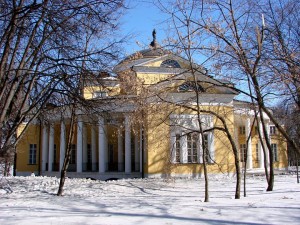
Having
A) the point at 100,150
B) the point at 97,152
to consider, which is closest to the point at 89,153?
the point at 97,152

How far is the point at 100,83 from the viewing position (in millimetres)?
10062

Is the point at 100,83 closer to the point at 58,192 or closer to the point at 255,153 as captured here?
the point at 58,192

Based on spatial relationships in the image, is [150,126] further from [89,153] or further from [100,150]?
[89,153]

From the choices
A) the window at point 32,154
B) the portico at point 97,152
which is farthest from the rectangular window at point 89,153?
the window at point 32,154

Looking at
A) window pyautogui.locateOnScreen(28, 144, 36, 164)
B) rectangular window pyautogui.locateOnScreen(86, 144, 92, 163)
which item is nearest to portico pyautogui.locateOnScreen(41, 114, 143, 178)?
rectangular window pyautogui.locateOnScreen(86, 144, 92, 163)

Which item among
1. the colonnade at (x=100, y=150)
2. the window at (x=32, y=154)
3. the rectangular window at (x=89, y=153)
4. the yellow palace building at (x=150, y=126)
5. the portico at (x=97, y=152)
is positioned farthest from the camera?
the window at (x=32, y=154)

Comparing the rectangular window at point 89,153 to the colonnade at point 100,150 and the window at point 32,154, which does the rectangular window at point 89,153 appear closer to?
the colonnade at point 100,150

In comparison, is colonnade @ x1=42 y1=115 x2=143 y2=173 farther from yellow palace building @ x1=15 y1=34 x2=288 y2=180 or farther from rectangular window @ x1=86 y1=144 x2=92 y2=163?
rectangular window @ x1=86 y1=144 x2=92 y2=163

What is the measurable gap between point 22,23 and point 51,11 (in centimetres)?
172

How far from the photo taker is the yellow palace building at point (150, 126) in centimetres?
1239

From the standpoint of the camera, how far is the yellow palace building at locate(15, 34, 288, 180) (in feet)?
40.7

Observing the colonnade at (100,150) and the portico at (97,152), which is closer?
the colonnade at (100,150)

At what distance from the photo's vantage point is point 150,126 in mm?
14984

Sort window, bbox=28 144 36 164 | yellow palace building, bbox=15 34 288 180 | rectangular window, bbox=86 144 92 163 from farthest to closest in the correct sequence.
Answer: window, bbox=28 144 36 164 → rectangular window, bbox=86 144 92 163 → yellow palace building, bbox=15 34 288 180
